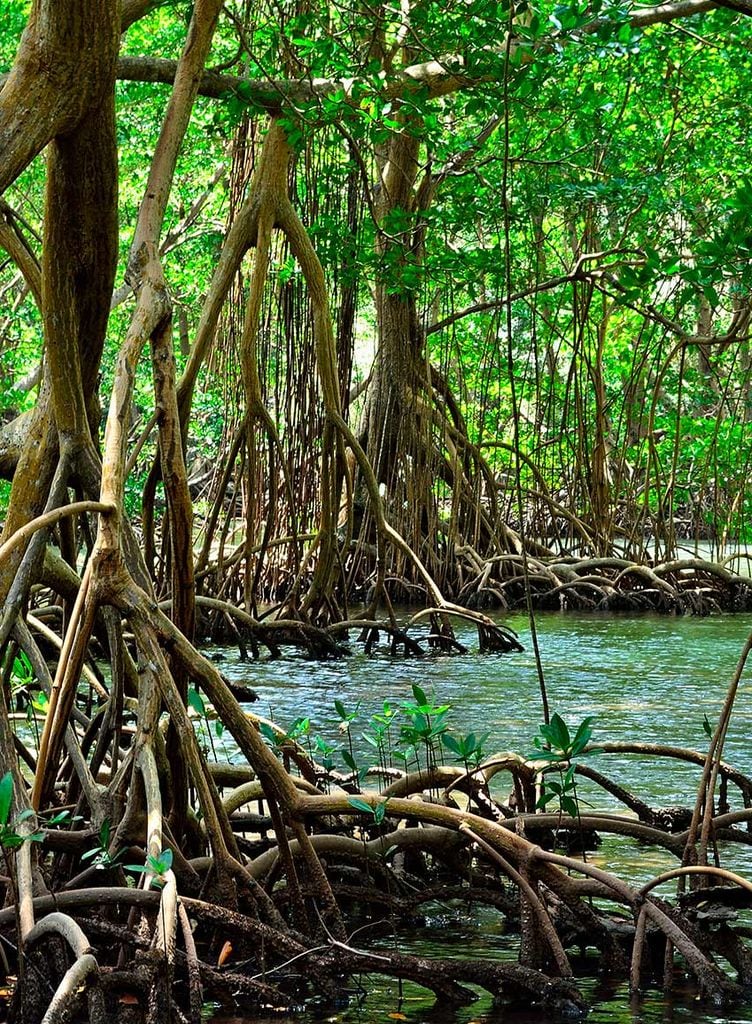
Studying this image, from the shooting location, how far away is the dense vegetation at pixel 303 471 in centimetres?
297

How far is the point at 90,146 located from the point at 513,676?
17.3ft

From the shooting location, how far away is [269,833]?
4250mm

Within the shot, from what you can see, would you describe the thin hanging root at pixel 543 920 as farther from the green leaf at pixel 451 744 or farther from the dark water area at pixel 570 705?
the green leaf at pixel 451 744

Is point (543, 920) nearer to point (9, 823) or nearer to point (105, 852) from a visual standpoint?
point (105, 852)

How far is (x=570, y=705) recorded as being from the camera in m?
7.22

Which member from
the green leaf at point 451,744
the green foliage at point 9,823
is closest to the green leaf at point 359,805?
the green leaf at point 451,744

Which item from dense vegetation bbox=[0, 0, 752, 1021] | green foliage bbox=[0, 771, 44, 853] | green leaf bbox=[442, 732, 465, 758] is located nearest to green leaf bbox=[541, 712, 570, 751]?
dense vegetation bbox=[0, 0, 752, 1021]

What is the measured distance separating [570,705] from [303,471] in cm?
294

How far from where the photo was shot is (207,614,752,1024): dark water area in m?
2.95

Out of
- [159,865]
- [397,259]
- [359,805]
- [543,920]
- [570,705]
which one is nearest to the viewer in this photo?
[159,865]

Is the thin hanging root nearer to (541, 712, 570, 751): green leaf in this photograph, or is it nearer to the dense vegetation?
the dense vegetation

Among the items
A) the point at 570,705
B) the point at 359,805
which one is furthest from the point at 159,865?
the point at 570,705

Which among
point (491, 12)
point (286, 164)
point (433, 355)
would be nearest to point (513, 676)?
point (286, 164)

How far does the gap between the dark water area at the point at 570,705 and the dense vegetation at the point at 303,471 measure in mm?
94
